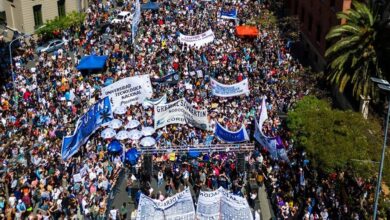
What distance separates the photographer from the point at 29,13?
62438 millimetres

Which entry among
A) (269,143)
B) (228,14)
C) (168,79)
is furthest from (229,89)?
(228,14)

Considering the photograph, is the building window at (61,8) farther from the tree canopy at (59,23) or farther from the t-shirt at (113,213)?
the t-shirt at (113,213)

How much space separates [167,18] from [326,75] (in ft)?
91.8

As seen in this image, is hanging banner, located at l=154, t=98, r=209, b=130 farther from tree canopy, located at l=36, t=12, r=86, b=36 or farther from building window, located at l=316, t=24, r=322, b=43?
tree canopy, located at l=36, t=12, r=86, b=36

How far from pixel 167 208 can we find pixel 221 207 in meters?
2.52

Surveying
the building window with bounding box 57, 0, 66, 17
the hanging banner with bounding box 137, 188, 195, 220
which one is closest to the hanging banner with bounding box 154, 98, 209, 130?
the hanging banner with bounding box 137, 188, 195, 220

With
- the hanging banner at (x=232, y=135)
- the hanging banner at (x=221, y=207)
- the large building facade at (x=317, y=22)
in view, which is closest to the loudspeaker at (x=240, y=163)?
the hanging banner at (x=232, y=135)

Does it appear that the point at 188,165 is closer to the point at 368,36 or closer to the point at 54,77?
the point at 368,36

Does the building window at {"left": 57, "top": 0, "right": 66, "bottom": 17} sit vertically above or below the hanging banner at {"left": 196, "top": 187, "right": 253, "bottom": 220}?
below

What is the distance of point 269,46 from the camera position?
55375mm

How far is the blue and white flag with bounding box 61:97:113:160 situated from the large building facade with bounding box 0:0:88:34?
102ft

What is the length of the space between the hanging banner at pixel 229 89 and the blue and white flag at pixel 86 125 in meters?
9.09

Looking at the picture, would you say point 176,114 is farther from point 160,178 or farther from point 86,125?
point 86,125

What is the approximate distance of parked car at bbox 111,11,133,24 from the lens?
213ft
